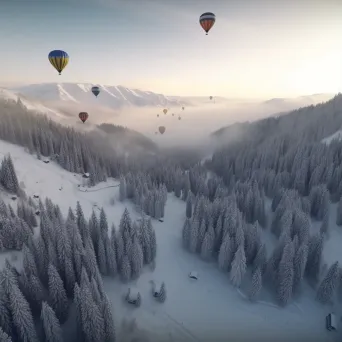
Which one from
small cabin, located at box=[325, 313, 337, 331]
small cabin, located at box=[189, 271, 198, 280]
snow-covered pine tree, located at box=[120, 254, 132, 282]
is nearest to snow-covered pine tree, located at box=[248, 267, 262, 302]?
small cabin, located at box=[189, 271, 198, 280]

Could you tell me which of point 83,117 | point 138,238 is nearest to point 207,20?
point 138,238

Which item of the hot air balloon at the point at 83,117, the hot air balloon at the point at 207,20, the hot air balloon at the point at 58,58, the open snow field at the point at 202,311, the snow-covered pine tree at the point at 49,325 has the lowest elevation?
the open snow field at the point at 202,311

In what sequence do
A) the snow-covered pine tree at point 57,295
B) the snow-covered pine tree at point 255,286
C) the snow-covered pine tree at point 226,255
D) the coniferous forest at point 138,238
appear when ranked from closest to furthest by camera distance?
the coniferous forest at point 138,238 → the snow-covered pine tree at point 57,295 → the snow-covered pine tree at point 255,286 → the snow-covered pine tree at point 226,255

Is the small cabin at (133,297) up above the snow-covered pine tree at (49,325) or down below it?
below

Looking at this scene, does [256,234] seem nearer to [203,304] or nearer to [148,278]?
[203,304]

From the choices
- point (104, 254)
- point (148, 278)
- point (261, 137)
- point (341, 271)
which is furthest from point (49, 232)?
point (261, 137)

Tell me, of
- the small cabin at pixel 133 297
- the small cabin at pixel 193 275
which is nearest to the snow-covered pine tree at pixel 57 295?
the small cabin at pixel 133 297

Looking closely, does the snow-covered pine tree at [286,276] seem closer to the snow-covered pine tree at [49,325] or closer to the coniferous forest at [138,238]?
the coniferous forest at [138,238]
